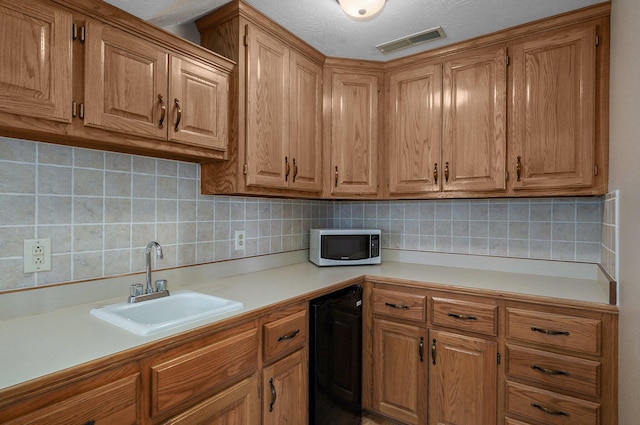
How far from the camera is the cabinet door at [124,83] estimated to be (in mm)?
1206

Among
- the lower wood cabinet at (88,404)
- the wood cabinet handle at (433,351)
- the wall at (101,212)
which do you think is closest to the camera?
the lower wood cabinet at (88,404)

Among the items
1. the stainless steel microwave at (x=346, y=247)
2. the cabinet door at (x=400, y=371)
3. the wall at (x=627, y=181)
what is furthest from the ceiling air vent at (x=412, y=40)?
the cabinet door at (x=400, y=371)

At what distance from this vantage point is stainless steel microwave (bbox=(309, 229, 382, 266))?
238 cm

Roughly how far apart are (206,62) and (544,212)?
2.11 m

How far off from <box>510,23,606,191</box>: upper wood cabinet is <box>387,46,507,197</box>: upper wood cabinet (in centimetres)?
8

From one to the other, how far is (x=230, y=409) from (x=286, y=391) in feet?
1.06

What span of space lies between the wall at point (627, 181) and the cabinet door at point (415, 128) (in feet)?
2.79

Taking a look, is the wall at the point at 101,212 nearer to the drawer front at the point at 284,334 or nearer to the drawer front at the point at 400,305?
the drawer front at the point at 284,334

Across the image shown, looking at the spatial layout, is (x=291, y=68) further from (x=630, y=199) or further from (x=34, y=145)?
(x=630, y=199)

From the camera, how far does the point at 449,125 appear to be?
2.11m

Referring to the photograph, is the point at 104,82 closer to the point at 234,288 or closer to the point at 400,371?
the point at 234,288

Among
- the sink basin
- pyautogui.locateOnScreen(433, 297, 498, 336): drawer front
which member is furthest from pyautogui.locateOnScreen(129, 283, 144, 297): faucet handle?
pyautogui.locateOnScreen(433, 297, 498, 336): drawer front

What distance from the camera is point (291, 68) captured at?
201cm

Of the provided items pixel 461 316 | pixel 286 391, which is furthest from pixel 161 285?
pixel 461 316
